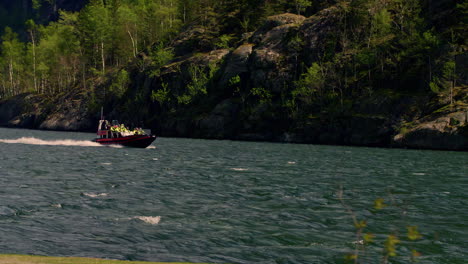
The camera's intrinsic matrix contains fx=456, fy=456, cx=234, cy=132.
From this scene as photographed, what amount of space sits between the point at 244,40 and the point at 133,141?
183ft

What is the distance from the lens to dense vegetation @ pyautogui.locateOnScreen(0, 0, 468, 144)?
74.7m

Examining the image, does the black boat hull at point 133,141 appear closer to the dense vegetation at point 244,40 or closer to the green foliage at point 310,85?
the dense vegetation at point 244,40

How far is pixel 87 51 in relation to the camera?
133 meters

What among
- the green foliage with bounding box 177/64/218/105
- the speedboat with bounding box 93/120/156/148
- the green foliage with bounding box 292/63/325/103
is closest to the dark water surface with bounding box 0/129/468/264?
the speedboat with bounding box 93/120/156/148

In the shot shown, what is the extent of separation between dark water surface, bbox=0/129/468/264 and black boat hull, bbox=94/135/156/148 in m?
21.5

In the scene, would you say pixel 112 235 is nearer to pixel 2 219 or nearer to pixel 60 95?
pixel 2 219

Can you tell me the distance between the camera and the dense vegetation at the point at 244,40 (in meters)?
74.7

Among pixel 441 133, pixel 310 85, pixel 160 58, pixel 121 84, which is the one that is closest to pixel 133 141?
pixel 310 85

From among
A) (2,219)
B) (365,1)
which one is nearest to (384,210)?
(2,219)

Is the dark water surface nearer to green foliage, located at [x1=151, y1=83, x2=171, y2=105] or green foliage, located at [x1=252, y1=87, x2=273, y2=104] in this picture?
green foliage, located at [x1=252, y1=87, x2=273, y2=104]

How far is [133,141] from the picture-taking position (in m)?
52.2

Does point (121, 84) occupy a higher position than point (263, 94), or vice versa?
point (121, 84)

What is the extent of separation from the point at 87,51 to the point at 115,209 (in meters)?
126

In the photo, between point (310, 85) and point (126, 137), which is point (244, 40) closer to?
point (310, 85)
